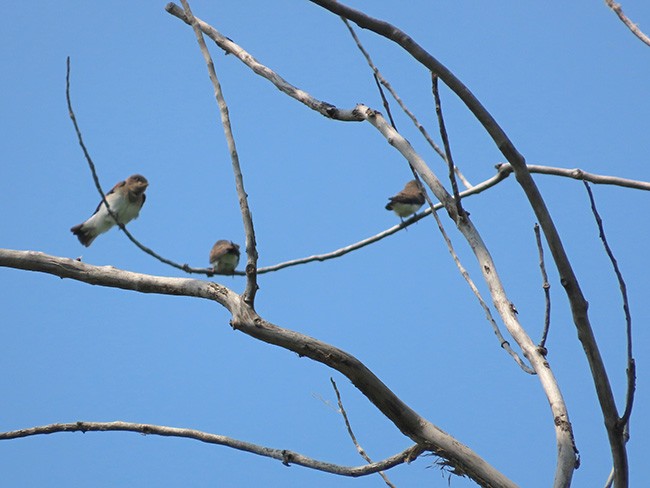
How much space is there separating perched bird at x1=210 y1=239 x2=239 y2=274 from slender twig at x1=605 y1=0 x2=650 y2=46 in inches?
260

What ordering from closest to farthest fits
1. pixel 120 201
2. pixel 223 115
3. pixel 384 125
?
pixel 223 115, pixel 384 125, pixel 120 201

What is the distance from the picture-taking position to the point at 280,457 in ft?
11.2

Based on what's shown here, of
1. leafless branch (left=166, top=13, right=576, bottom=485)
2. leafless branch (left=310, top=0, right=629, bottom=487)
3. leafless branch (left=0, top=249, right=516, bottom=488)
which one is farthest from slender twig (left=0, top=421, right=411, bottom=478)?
leafless branch (left=310, top=0, right=629, bottom=487)

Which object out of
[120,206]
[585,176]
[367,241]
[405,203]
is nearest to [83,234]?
[120,206]

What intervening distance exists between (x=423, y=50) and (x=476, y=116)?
0.97ft

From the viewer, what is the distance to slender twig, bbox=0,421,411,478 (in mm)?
3361

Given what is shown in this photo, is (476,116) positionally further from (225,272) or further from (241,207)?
(225,272)

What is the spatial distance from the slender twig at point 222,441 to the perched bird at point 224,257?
6.33 metres

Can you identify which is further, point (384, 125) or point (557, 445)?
point (384, 125)

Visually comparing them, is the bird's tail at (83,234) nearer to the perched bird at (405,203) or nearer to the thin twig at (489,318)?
the perched bird at (405,203)

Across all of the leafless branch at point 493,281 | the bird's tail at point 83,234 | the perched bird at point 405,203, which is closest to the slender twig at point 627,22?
the leafless branch at point 493,281

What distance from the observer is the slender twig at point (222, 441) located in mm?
3361

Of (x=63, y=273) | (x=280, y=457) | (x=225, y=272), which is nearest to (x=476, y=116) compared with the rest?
(x=280, y=457)

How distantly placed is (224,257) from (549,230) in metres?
7.63
